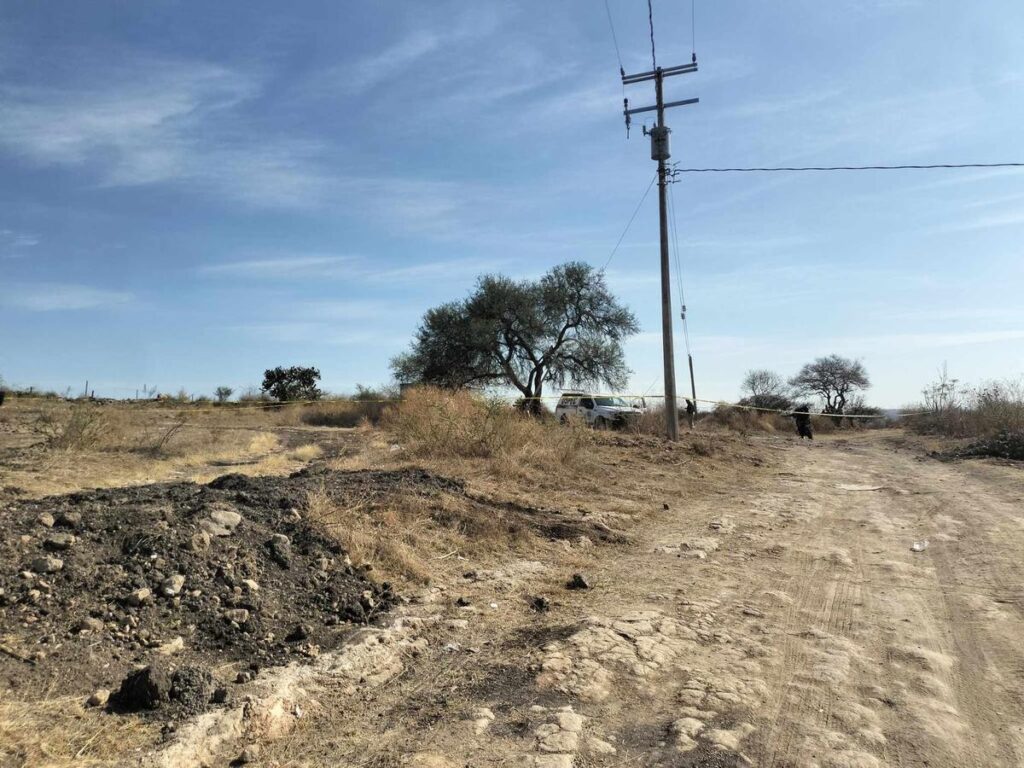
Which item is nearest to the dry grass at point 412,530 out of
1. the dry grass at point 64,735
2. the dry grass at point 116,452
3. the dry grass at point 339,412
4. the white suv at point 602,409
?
the dry grass at point 64,735

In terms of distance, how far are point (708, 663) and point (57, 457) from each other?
Result: 9.64 metres

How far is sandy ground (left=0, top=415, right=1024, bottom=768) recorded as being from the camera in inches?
125

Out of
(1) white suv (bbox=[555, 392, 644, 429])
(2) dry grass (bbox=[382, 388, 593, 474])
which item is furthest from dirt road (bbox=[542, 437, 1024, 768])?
(1) white suv (bbox=[555, 392, 644, 429])

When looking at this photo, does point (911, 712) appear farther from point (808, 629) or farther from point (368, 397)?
point (368, 397)

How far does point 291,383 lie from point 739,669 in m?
42.3

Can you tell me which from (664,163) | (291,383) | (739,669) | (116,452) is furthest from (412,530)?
(291,383)

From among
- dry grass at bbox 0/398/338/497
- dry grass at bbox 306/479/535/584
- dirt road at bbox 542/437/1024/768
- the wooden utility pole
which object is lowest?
dirt road at bbox 542/437/1024/768

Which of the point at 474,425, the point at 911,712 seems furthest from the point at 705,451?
the point at 911,712

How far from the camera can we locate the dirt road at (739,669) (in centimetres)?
319

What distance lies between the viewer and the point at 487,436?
1182 cm

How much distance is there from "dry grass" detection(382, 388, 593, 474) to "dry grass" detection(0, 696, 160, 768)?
7.19m

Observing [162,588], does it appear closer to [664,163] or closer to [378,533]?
[378,533]

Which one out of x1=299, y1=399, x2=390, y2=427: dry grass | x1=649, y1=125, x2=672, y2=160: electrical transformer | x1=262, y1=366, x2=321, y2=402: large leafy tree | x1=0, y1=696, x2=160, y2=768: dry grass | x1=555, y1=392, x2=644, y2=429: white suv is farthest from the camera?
x1=262, y1=366, x2=321, y2=402: large leafy tree

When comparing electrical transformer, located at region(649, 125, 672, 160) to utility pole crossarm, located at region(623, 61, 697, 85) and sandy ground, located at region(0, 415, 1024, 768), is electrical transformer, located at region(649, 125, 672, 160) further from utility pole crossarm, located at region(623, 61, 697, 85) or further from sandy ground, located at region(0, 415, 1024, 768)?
sandy ground, located at region(0, 415, 1024, 768)
